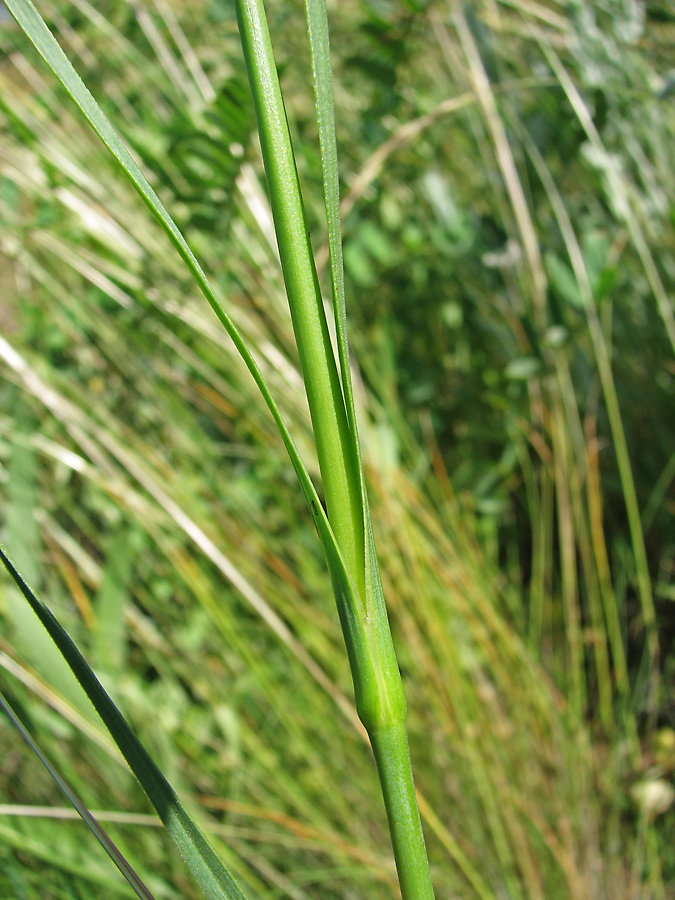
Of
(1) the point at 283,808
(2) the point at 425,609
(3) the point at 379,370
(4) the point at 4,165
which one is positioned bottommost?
(1) the point at 283,808

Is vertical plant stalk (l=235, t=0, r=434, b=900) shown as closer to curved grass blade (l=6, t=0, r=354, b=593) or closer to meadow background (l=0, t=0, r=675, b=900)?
curved grass blade (l=6, t=0, r=354, b=593)

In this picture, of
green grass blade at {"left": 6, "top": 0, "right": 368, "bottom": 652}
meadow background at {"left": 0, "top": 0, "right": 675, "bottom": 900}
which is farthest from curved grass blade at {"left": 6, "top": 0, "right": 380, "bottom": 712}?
meadow background at {"left": 0, "top": 0, "right": 675, "bottom": 900}

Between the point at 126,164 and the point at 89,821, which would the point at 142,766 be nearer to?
the point at 89,821

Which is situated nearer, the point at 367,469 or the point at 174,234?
→ the point at 174,234

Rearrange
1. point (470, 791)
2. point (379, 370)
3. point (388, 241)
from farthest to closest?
point (388, 241) → point (379, 370) → point (470, 791)

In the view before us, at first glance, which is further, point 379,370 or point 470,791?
point 379,370

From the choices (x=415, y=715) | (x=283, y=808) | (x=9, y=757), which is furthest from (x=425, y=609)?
(x=9, y=757)

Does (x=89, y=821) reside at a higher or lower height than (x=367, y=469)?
lower

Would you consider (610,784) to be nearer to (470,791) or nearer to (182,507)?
(470,791)

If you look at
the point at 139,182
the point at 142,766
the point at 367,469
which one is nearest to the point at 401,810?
the point at 142,766
